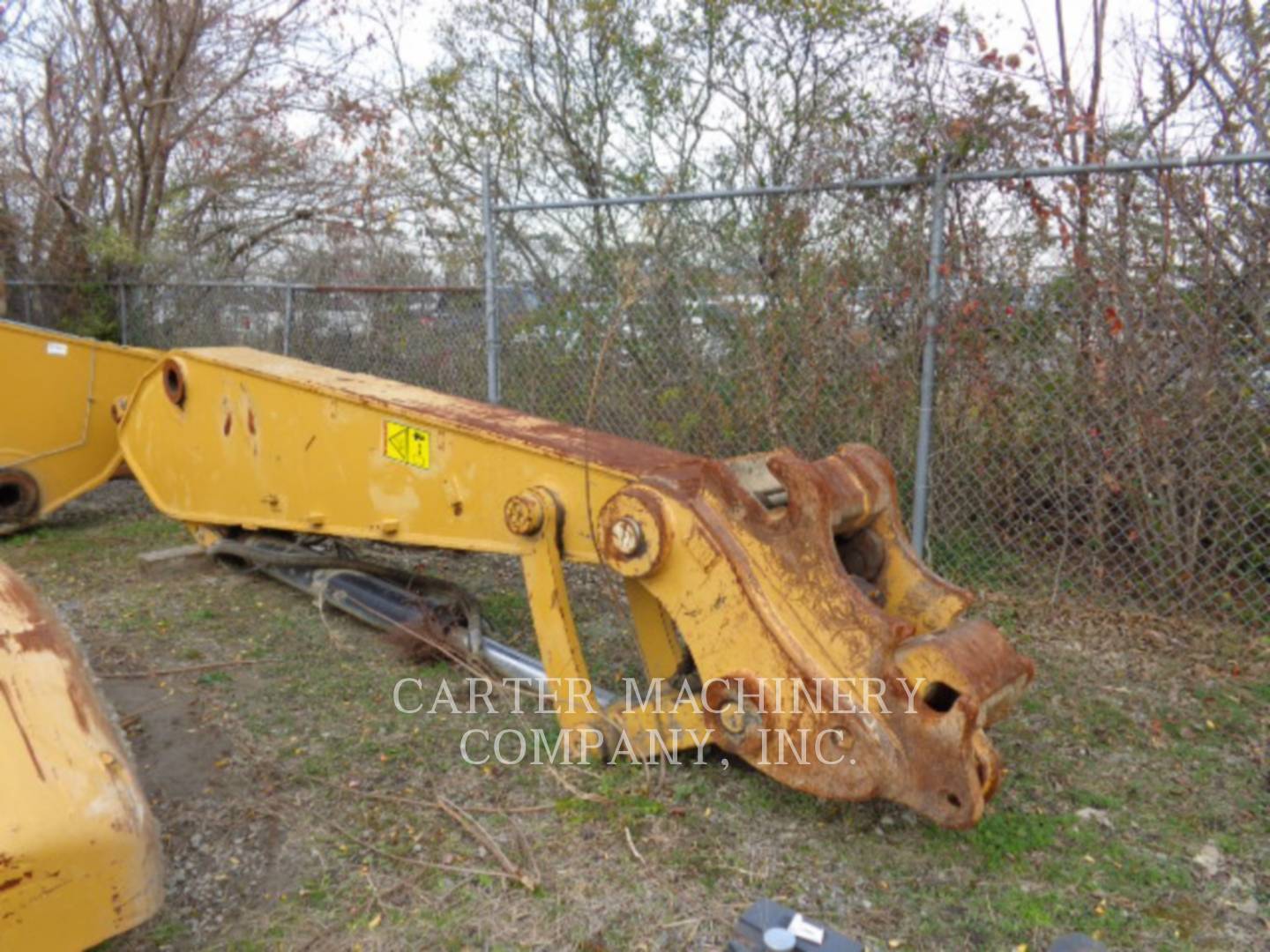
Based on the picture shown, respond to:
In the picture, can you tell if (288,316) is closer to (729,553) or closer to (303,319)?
(303,319)

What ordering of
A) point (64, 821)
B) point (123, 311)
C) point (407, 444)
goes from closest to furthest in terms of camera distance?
point (64, 821) < point (407, 444) < point (123, 311)

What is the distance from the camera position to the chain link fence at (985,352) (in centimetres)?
405

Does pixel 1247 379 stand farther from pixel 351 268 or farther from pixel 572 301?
pixel 351 268

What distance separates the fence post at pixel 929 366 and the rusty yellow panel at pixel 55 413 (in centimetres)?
455

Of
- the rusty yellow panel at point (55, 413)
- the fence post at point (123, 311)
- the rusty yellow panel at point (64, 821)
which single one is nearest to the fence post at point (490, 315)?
the rusty yellow panel at point (55, 413)

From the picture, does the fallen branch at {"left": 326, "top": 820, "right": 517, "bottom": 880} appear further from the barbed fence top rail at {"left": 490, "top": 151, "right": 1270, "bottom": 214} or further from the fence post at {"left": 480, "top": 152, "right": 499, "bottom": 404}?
the fence post at {"left": 480, "top": 152, "right": 499, "bottom": 404}

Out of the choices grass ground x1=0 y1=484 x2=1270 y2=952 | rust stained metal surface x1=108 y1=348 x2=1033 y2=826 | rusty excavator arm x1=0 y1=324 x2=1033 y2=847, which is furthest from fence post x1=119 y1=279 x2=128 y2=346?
rust stained metal surface x1=108 y1=348 x2=1033 y2=826

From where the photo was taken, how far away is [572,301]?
19.5ft

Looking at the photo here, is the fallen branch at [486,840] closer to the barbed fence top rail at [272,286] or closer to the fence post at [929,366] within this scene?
the fence post at [929,366]

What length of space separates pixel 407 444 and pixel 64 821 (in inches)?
70.3

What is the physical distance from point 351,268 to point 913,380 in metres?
4.92

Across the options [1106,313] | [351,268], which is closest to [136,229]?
[351,268]

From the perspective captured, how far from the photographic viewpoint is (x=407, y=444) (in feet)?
10.9

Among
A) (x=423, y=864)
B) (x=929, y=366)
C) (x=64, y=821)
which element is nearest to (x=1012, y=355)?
(x=929, y=366)
